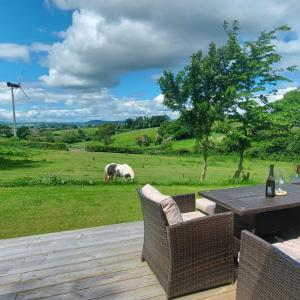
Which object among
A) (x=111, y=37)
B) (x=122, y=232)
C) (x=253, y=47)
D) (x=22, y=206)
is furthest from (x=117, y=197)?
(x=111, y=37)

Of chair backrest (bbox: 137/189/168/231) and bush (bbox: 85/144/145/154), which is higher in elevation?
chair backrest (bbox: 137/189/168/231)

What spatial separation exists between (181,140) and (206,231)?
27.9 m

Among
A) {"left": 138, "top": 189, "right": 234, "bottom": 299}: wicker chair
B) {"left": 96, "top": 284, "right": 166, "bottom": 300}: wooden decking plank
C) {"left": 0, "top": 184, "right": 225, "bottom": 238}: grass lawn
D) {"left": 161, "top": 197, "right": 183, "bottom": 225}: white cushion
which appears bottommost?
{"left": 0, "top": 184, "right": 225, "bottom": 238}: grass lawn

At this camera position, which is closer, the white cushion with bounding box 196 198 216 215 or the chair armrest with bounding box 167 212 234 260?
the chair armrest with bounding box 167 212 234 260

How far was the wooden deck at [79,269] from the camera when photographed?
2.20 m

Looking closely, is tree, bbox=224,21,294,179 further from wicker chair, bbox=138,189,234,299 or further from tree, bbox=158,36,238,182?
wicker chair, bbox=138,189,234,299

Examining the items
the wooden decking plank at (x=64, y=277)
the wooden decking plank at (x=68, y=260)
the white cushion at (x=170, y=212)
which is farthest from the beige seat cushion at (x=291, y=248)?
the wooden decking plank at (x=68, y=260)

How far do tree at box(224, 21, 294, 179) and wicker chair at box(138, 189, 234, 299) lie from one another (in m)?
8.02

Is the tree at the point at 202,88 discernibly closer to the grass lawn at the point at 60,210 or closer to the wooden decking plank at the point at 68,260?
the grass lawn at the point at 60,210

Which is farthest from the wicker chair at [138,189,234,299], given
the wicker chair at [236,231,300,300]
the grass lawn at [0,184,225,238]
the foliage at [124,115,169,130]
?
the foliage at [124,115,169,130]

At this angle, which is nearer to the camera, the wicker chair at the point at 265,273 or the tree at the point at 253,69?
the wicker chair at the point at 265,273

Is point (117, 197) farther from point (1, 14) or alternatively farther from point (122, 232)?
point (1, 14)

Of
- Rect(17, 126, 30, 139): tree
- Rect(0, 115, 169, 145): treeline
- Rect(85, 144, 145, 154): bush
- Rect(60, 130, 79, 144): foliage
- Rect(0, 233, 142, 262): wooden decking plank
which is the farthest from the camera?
Rect(60, 130, 79, 144): foliage

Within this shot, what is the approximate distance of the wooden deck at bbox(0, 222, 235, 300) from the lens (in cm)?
220
